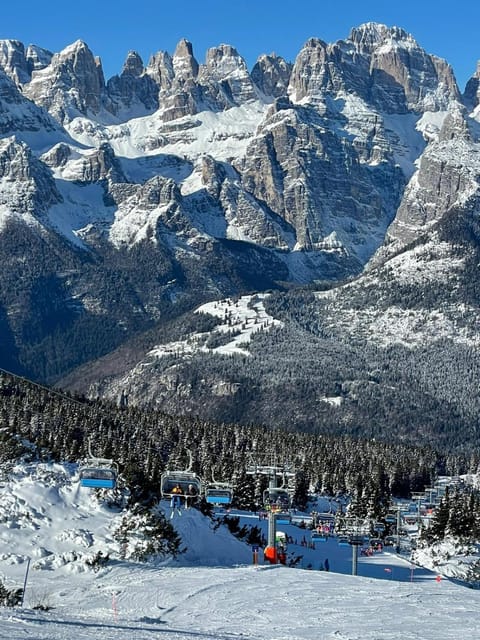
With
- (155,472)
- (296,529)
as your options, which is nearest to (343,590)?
(155,472)

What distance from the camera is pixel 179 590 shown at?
245 ft

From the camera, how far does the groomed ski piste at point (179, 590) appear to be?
56.9 meters

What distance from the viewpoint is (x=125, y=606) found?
232 feet

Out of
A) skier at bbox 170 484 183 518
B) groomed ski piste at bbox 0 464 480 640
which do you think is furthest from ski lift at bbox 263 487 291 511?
skier at bbox 170 484 183 518

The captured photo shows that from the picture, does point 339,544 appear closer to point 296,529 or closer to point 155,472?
point 296,529

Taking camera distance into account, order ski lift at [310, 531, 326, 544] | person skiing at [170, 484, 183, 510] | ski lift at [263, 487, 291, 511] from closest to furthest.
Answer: person skiing at [170, 484, 183, 510] → ski lift at [263, 487, 291, 511] → ski lift at [310, 531, 326, 544]

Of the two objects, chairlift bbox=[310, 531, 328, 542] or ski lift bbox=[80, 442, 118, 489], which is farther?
chairlift bbox=[310, 531, 328, 542]

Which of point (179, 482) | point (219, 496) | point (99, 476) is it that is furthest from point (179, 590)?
point (179, 482)

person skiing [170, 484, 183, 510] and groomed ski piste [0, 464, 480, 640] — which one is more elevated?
person skiing [170, 484, 183, 510]

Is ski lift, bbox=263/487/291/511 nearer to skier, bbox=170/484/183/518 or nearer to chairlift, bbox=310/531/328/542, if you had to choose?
skier, bbox=170/484/183/518

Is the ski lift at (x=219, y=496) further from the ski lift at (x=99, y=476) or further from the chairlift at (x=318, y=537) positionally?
the chairlift at (x=318, y=537)

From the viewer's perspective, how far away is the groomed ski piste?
5694 centimetres

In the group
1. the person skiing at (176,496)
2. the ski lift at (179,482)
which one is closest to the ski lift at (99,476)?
the ski lift at (179,482)

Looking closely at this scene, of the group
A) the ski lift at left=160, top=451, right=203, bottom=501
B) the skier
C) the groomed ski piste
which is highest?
the ski lift at left=160, top=451, right=203, bottom=501
